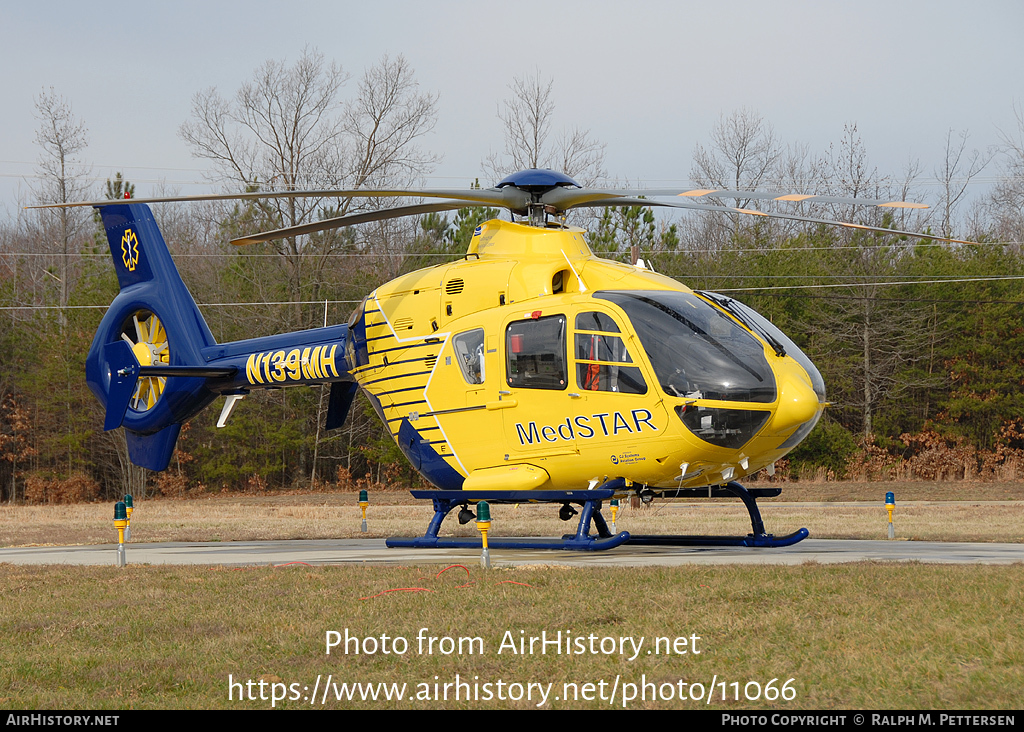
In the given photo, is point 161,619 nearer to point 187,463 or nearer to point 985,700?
point 985,700

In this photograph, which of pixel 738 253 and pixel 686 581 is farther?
pixel 738 253

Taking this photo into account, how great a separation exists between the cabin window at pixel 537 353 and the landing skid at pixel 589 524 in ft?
4.89

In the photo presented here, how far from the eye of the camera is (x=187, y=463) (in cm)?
4419

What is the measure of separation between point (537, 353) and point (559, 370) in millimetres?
420

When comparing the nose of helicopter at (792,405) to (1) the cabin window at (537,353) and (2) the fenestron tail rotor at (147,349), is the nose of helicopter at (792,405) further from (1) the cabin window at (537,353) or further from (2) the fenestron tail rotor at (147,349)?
(2) the fenestron tail rotor at (147,349)

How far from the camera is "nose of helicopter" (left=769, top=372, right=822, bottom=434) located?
12.6 metres

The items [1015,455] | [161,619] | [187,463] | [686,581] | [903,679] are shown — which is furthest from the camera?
[187,463]

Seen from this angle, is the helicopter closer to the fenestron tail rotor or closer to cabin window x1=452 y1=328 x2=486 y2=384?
cabin window x1=452 y1=328 x2=486 y2=384

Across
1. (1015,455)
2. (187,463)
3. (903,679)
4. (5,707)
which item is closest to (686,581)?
(903,679)

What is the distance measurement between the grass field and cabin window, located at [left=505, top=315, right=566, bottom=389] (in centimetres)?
298

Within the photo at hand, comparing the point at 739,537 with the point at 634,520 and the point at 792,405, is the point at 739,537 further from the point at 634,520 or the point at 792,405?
the point at 634,520

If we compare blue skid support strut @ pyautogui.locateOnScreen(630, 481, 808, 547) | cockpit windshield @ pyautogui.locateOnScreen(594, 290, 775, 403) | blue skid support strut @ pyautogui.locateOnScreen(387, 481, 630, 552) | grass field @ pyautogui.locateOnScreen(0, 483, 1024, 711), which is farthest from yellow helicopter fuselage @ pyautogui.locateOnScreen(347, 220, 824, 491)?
grass field @ pyautogui.locateOnScreen(0, 483, 1024, 711)

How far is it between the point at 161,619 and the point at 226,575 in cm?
297

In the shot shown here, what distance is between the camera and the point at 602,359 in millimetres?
13234
